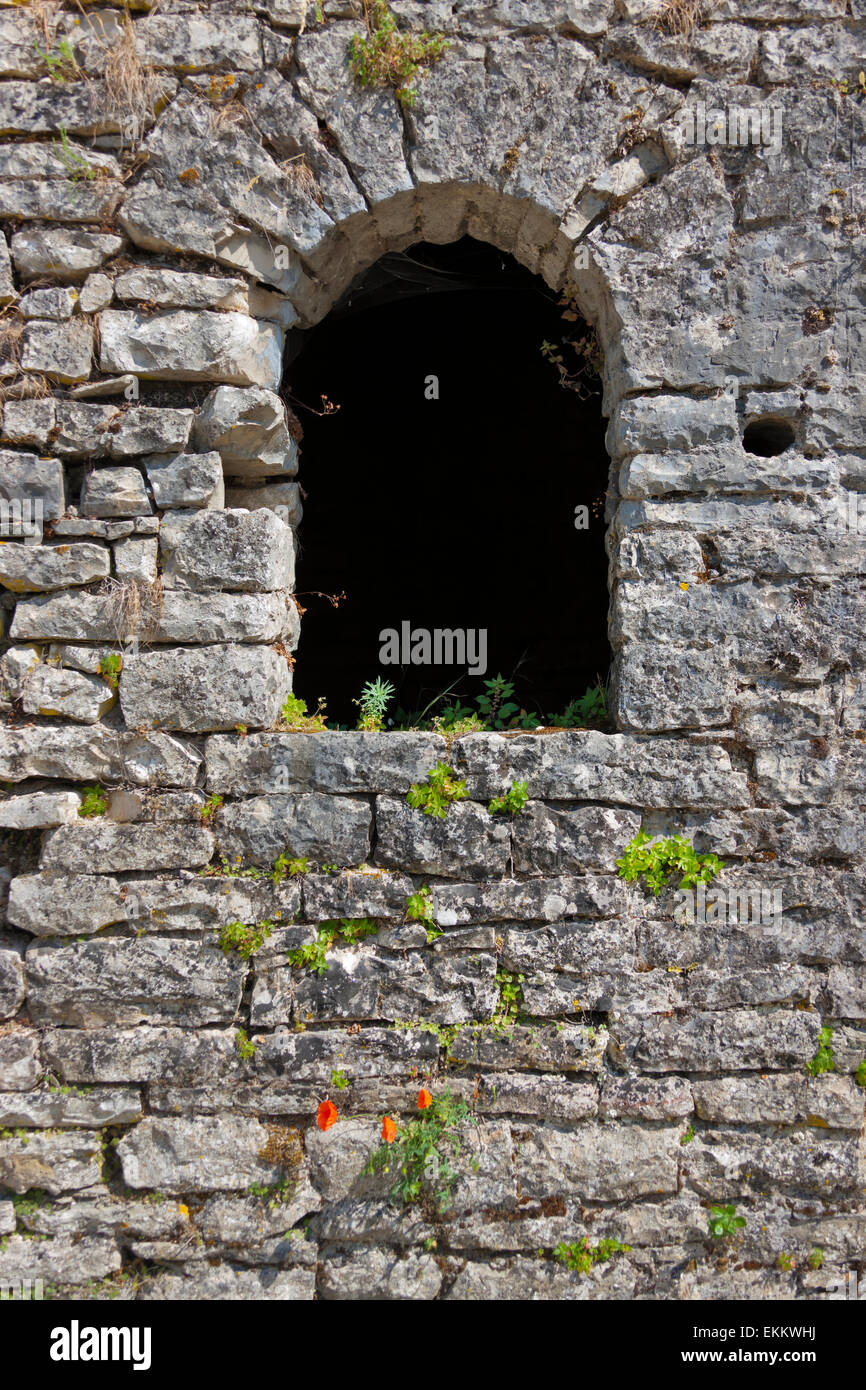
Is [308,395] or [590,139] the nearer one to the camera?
[590,139]

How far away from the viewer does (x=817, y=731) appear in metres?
2.75

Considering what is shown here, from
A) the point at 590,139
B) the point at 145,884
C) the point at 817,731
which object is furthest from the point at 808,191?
the point at 145,884

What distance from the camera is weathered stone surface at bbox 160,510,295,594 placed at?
2.75m

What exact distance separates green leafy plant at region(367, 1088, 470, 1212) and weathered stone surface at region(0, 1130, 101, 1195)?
89cm

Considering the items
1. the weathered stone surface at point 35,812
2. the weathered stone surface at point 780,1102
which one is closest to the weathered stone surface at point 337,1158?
the weathered stone surface at point 780,1102

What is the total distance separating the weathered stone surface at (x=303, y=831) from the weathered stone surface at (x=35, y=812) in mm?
519

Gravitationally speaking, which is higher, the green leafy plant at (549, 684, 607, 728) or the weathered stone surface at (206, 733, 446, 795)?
the green leafy plant at (549, 684, 607, 728)

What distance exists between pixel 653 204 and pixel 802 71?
0.64m

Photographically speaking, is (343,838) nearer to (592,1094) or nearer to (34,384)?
(592,1094)

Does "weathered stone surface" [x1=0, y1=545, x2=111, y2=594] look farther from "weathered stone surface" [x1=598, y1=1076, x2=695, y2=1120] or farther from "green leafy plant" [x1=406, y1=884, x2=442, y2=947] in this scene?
"weathered stone surface" [x1=598, y1=1076, x2=695, y2=1120]

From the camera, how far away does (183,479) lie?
2.76m

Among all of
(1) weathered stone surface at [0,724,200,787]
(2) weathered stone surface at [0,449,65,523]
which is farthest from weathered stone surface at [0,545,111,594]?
(1) weathered stone surface at [0,724,200,787]

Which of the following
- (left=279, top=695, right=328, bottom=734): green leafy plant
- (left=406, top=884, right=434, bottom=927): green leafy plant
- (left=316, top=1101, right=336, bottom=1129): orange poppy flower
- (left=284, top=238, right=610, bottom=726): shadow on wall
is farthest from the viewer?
(left=284, top=238, right=610, bottom=726): shadow on wall

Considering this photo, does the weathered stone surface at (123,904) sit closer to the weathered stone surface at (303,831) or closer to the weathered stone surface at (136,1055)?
the weathered stone surface at (303,831)
